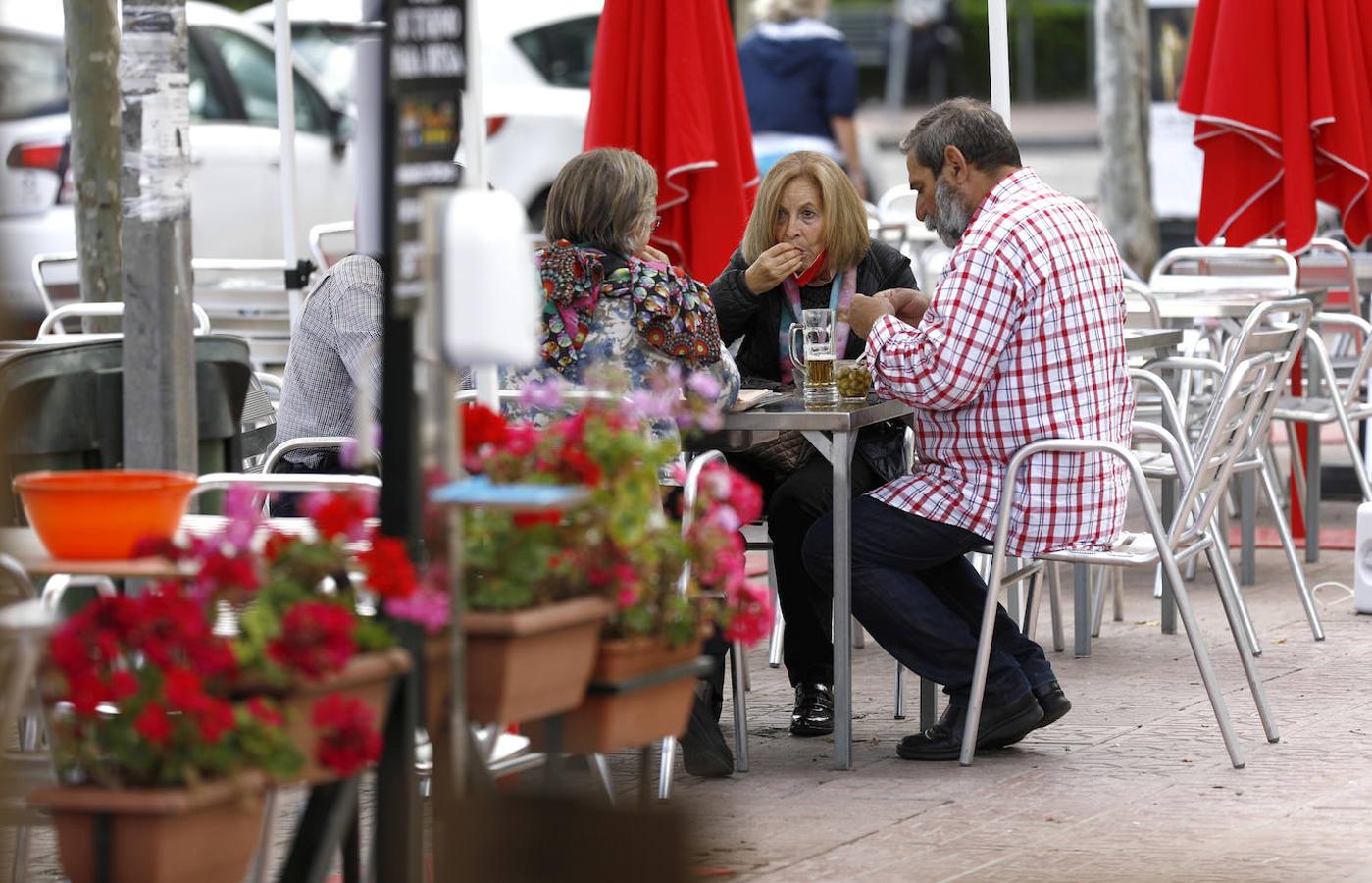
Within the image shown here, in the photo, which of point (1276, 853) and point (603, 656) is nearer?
point (603, 656)

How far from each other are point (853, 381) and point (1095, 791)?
1.09 meters

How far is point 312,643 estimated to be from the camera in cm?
271

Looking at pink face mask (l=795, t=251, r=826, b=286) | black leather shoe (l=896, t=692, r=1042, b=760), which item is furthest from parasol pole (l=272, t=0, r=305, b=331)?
black leather shoe (l=896, t=692, r=1042, b=760)

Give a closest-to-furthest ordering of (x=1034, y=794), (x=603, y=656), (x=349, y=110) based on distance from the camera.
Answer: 1. (x=603, y=656)
2. (x=1034, y=794)
3. (x=349, y=110)

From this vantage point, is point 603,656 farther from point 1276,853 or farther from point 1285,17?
point 1285,17

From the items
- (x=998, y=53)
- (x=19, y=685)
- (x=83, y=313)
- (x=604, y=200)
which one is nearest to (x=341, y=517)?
(x=19, y=685)

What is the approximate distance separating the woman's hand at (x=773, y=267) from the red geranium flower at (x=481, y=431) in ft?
6.73

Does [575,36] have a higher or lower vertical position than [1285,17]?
higher

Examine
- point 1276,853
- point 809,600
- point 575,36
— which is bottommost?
point 1276,853

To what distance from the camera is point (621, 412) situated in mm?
Answer: 3133

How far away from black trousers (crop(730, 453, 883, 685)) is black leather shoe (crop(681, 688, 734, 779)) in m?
0.51

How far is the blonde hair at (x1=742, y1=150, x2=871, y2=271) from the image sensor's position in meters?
5.30

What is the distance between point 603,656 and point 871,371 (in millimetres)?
1836

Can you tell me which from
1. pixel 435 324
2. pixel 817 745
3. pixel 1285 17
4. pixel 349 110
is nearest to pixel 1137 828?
pixel 817 745
